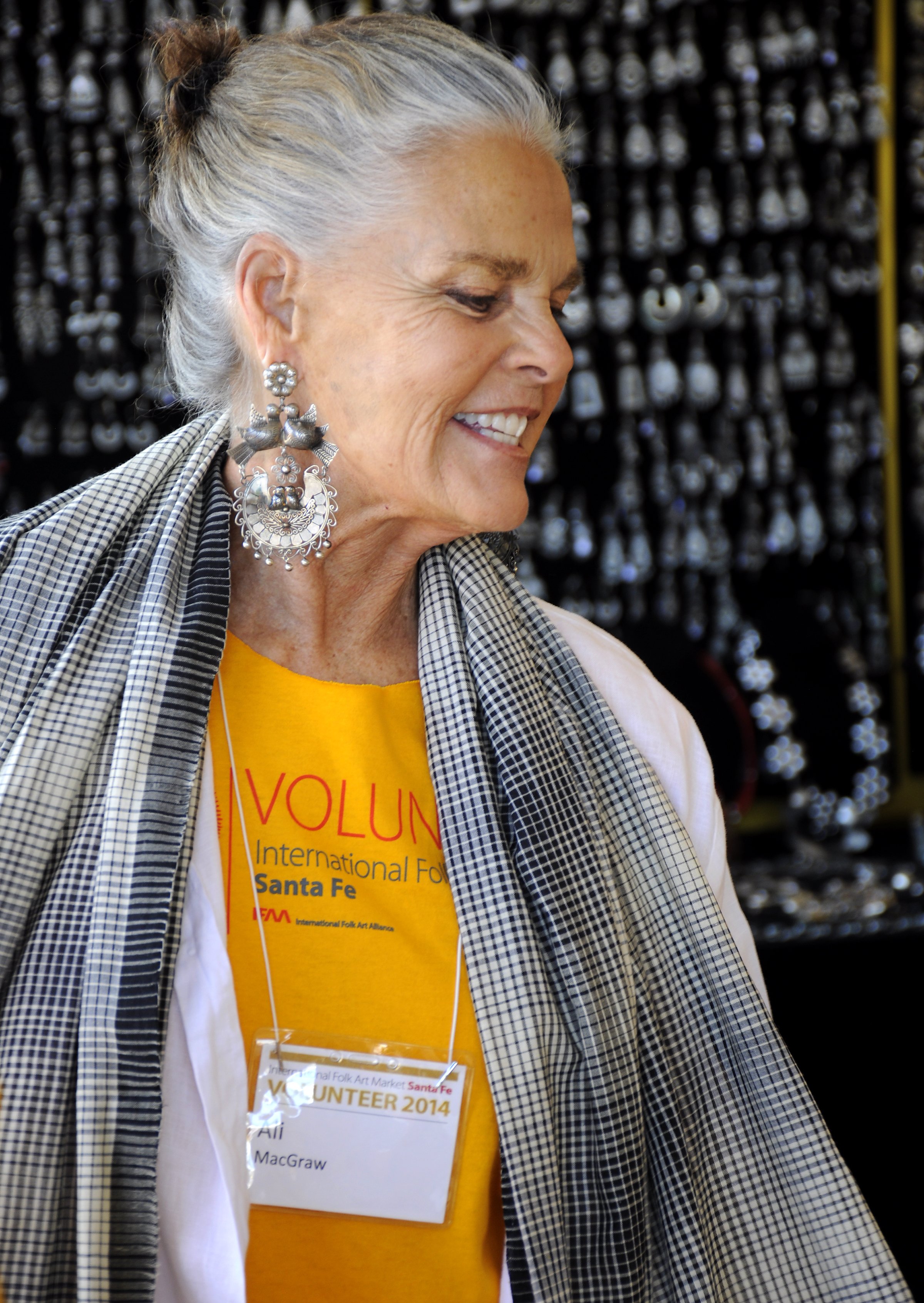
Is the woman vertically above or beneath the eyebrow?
beneath

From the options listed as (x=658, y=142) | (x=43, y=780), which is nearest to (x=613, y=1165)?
(x=43, y=780)

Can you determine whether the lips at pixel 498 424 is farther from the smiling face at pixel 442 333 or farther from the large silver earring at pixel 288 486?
the large silver earring at pixel 288 486

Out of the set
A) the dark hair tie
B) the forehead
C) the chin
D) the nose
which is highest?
the dark hair tie

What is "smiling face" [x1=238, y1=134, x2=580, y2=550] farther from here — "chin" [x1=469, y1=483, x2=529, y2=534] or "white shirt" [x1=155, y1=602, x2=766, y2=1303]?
"white shirt" [x1=155, y1=602, x2=766, y2=1303]

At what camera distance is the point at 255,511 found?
58.9 inches

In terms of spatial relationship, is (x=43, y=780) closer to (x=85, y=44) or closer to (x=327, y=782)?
(x=327, y=782)

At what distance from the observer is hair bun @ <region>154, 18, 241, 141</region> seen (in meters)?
1.53

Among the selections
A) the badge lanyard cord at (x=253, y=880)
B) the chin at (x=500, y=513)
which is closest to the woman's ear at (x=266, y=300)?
the chin at (x=500, y=513)

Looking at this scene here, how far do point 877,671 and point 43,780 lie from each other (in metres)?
3.05

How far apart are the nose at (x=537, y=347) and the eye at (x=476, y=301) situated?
0.03 m

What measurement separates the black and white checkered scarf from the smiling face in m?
0.19

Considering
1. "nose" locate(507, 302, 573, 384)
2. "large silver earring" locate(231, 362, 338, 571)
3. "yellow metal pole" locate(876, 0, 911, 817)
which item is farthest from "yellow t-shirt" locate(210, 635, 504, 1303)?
"yellow metal pole" locate(876, 0, 911, 817)

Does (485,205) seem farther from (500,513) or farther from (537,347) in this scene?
(500,513)

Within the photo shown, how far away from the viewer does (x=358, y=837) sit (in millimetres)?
1426
